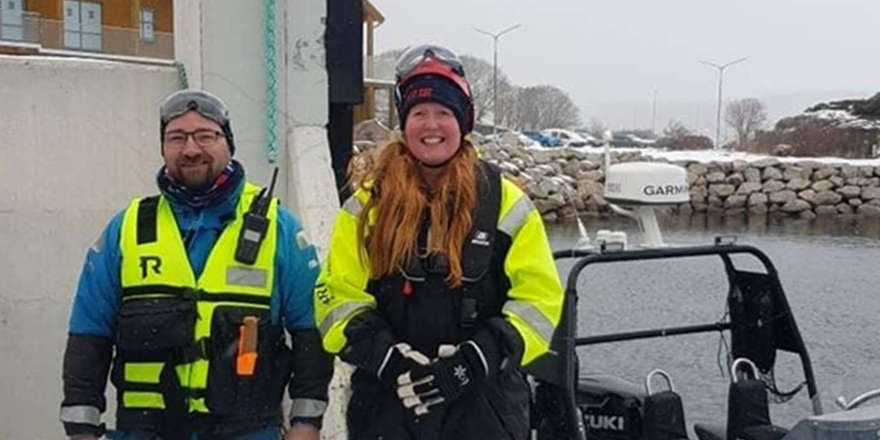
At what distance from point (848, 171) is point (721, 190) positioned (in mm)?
3034

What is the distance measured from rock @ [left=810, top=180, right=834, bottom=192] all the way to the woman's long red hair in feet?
72.5

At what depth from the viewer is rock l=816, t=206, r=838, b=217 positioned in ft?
72.4

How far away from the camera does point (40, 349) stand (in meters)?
3.83

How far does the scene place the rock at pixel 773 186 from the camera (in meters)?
22.7

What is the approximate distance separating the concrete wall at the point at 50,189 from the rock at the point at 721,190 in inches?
805

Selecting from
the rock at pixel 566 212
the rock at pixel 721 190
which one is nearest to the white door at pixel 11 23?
the rock at pixel 566 212

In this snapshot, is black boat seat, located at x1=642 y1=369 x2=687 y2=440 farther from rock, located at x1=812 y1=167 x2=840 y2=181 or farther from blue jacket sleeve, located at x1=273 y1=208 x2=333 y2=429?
rock, located at x1=812 y1=167 x2=840 y2=181

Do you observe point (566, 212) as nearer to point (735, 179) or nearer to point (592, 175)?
point (592, 175)

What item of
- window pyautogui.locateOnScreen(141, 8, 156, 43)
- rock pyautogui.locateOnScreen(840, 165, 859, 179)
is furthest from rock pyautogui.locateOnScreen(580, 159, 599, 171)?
window pyautogui.locateOnScreen(141, 8, 156, 43)

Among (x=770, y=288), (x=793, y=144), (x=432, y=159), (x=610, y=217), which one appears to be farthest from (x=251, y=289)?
(x=793, y=144)

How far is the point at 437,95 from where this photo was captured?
2.24 metres

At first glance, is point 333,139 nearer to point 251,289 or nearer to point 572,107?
point 251,289

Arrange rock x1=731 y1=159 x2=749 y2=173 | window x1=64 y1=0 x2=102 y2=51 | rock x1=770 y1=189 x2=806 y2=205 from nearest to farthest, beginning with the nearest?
1. window x1=64 y1=0 x2=102 y2=51
2. rock x1=770 y1=189 x2=806 y2=205
3. rock x1=731 y1=159 x2=749 y2=173

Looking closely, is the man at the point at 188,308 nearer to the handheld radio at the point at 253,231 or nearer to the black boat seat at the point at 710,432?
the handheld radio at the point at 253,231
